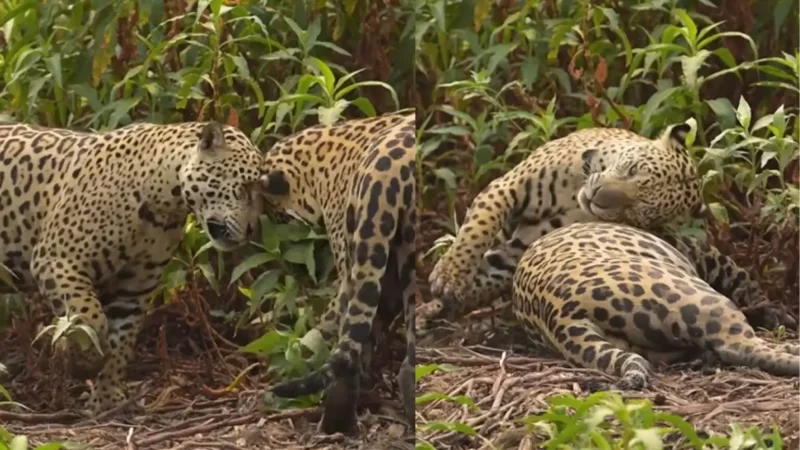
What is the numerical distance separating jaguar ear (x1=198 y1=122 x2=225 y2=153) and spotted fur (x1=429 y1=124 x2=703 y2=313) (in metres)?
0.41

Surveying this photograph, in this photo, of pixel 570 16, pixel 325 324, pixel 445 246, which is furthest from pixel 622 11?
pixel 325 324

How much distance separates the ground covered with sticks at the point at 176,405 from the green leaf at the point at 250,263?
0.10m

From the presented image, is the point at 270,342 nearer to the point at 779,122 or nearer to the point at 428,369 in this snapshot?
the point at 428,369

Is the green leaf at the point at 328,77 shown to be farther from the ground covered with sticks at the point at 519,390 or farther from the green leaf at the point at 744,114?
the green leaf at the point at 744,114

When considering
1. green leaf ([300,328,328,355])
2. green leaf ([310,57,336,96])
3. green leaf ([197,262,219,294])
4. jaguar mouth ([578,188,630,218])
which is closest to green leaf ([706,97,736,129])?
jaguar mouth ([578,188,630,218])

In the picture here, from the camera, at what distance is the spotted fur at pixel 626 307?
191 centimetres

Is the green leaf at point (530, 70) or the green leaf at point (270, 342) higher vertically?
the green leaf at point (530, 70)

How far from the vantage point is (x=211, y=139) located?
2.05 meters

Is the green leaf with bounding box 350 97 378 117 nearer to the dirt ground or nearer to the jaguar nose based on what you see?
the jaguar nose

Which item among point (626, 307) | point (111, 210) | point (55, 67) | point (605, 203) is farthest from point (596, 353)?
point (55, 67)

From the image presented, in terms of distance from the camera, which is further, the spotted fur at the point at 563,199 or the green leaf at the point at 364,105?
the green leaf at the point at 364,105

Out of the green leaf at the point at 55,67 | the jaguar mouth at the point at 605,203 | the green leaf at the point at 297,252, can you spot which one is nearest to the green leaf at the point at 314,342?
the green leaf at the point at 297,252

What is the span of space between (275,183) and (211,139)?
0.41 ft

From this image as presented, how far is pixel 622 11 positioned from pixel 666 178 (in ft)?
0.90
